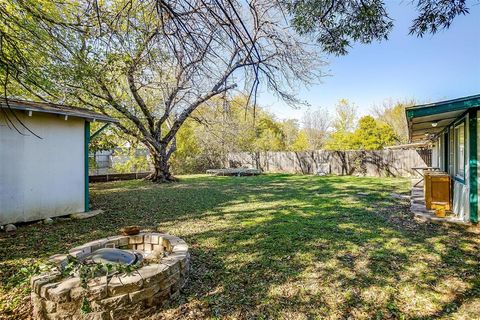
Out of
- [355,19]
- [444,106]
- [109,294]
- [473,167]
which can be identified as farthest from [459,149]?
[109,294]

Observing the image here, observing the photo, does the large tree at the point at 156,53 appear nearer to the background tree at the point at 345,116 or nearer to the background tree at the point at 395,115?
the background tree at the point at 345,116

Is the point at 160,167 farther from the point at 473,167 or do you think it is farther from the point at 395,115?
the point at 395,115

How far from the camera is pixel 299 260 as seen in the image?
3516 millimetres

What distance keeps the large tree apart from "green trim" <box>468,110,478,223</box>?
333 cm

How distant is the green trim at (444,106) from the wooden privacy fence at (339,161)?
10.7 m

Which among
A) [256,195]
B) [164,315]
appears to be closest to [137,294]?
[164,315]

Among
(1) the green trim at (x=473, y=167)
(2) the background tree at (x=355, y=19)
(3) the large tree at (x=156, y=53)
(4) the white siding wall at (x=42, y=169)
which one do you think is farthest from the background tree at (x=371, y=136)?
(4) the white siding wall at (x=42, y=169)

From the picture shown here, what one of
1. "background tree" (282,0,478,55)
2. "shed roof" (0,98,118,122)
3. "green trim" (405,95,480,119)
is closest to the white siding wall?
"shed roof" (0,98,118,122)

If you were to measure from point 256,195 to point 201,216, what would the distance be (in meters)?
3.08

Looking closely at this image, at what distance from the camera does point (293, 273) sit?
10.3 ft

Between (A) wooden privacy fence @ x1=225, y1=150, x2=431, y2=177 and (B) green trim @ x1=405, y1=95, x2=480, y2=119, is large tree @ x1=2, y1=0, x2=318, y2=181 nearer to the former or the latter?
(B) green trim @ x1=405, y1=95, x2=480, y2=119

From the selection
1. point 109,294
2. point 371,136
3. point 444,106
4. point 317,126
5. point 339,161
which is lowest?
point 109,294

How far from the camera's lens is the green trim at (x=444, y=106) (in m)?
4.56

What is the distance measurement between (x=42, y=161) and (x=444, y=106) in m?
7.80
